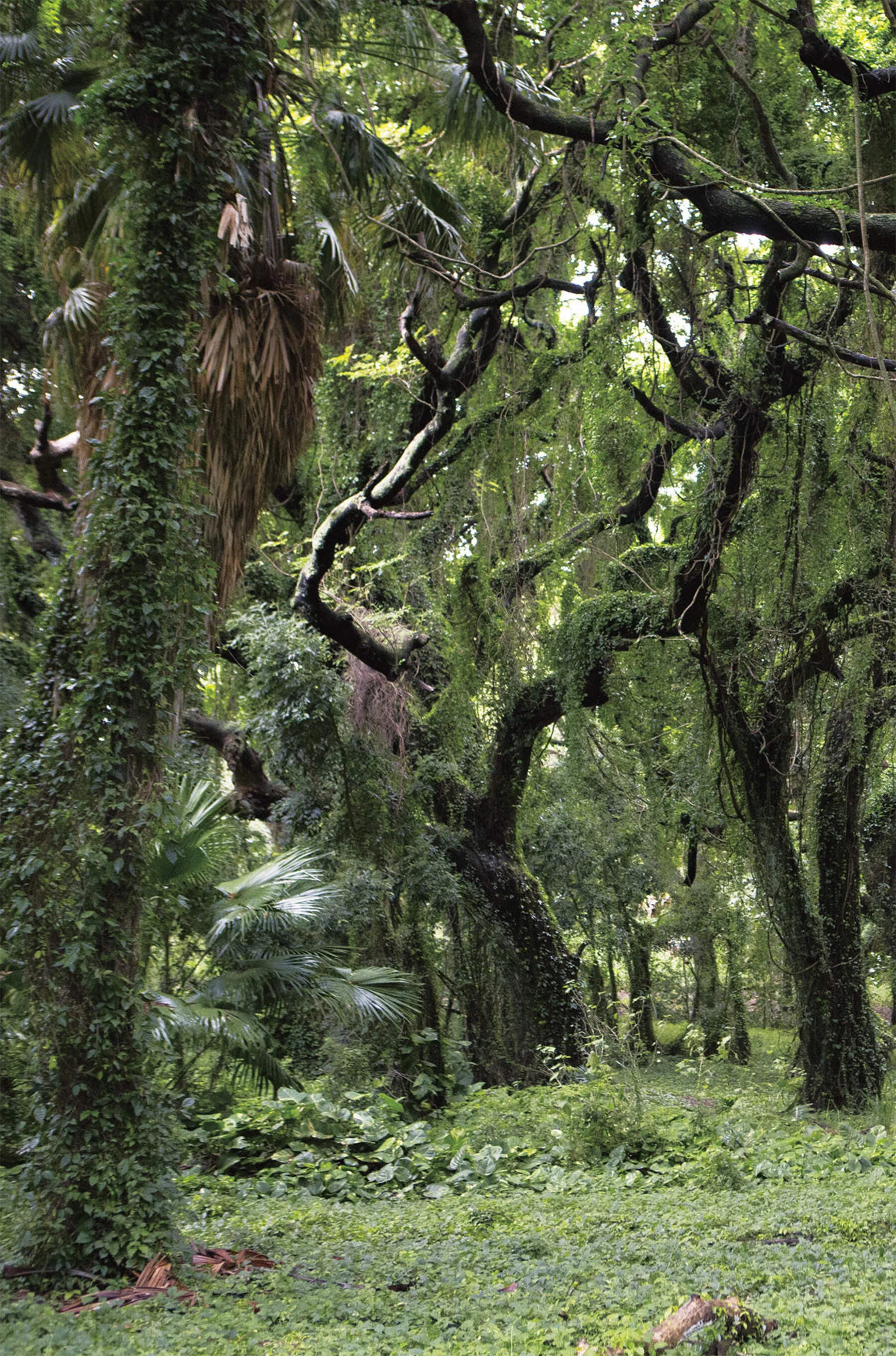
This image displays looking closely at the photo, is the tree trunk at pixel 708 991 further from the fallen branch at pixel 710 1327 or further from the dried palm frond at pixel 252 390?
the fallen branch at pixel 710 1327

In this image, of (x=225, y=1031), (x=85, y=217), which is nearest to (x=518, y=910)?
(x=225, y=1031)

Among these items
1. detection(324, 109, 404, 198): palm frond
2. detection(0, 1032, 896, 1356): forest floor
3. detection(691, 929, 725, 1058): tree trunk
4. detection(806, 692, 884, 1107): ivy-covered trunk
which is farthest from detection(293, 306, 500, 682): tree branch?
detection(691, 929, 725, 1058): tree trunk

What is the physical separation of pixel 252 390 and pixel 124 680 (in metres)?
1.92

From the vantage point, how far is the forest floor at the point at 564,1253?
3.07m

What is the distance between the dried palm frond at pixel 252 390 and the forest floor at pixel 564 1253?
3.18 metres

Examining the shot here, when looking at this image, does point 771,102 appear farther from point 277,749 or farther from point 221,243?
point 277,749

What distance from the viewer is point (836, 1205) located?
442 cm

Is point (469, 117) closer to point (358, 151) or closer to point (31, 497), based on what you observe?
point (358, 151)

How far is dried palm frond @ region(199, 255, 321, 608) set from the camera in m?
Result: 5.19

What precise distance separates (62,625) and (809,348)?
441cm

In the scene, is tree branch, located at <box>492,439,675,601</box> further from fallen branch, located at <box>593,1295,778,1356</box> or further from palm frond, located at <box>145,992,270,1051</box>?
fallen branch, located at <box>593,1295,778,1356</box>

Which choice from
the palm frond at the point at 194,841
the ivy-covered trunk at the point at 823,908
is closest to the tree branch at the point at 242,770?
the palm frond at the point at 194,841

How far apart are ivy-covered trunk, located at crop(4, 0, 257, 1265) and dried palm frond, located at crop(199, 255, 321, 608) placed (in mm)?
523

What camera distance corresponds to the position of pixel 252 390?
5344 mm
